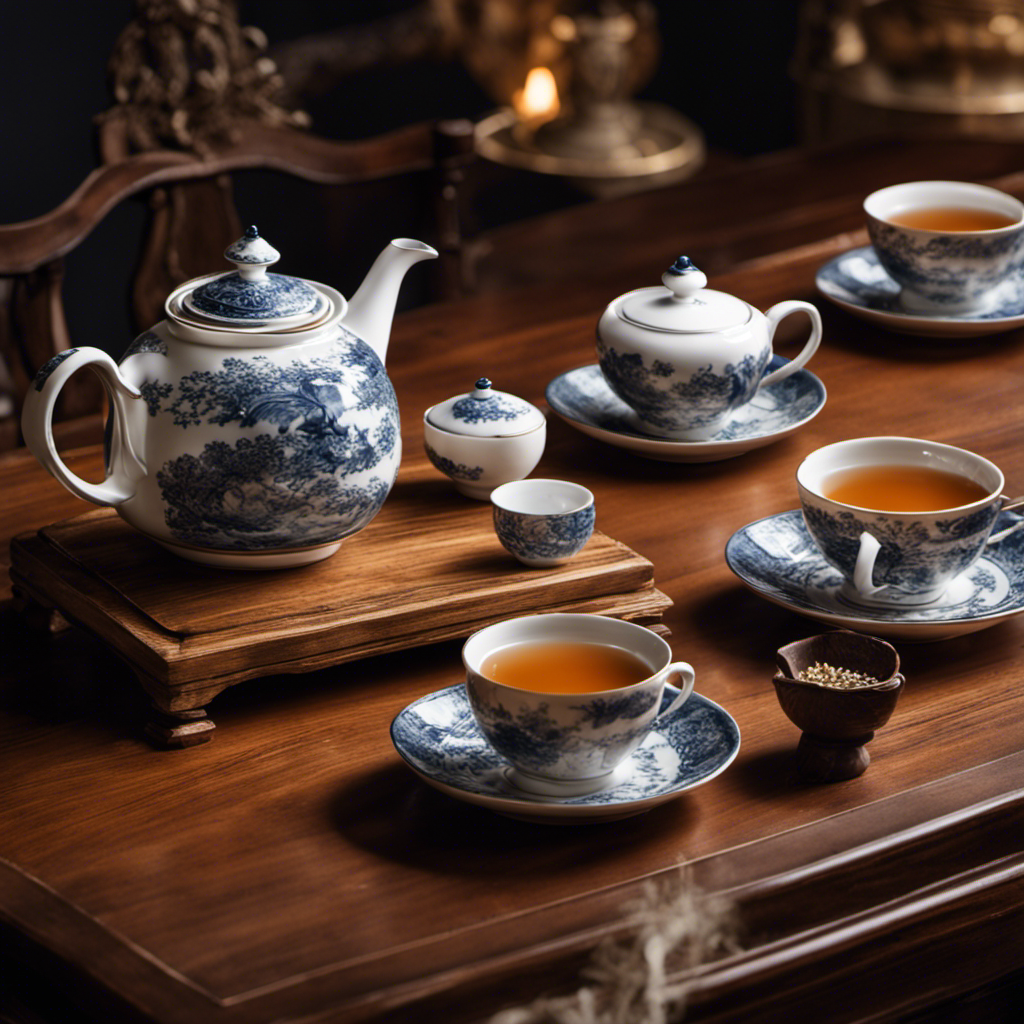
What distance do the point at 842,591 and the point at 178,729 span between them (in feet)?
1.67

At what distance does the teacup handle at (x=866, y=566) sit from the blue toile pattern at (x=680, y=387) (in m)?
0.30

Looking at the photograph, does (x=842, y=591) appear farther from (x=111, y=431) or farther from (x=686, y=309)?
(x=111, y=431)

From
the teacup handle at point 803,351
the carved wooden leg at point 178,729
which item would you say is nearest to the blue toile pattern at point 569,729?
the carved wooden leg at point 178,729

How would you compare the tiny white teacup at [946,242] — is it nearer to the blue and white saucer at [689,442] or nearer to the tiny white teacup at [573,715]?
the blue and white saucer at [689,442]

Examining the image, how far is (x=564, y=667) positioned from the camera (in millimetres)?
962

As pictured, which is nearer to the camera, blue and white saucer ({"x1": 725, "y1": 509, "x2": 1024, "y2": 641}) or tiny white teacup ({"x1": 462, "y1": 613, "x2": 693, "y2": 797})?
tiny white teacup ({"x1": 462, "y1": 613, "x2": 693, "y2": 797})

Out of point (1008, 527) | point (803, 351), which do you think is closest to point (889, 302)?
point (803, 351)

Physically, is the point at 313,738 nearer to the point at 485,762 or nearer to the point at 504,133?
the point at 485,762

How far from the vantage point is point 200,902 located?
2.86 ft

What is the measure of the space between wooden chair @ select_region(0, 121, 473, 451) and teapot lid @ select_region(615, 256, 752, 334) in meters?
0.63

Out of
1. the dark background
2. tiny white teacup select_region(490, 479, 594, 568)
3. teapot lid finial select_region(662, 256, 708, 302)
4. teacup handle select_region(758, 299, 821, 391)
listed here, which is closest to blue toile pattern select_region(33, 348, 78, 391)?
tiny white teacup select_region(490, 479, 594, 568)

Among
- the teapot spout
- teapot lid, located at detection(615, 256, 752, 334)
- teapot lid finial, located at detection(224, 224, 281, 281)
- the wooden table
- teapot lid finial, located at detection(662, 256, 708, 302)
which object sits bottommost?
the wooden table

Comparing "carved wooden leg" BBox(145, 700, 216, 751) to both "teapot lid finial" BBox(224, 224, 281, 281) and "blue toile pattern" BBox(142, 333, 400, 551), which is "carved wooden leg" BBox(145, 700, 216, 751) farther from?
"teapot lid finial" BBox(224, 224, 281, 281)

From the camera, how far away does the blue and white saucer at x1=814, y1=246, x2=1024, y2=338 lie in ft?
5.65
